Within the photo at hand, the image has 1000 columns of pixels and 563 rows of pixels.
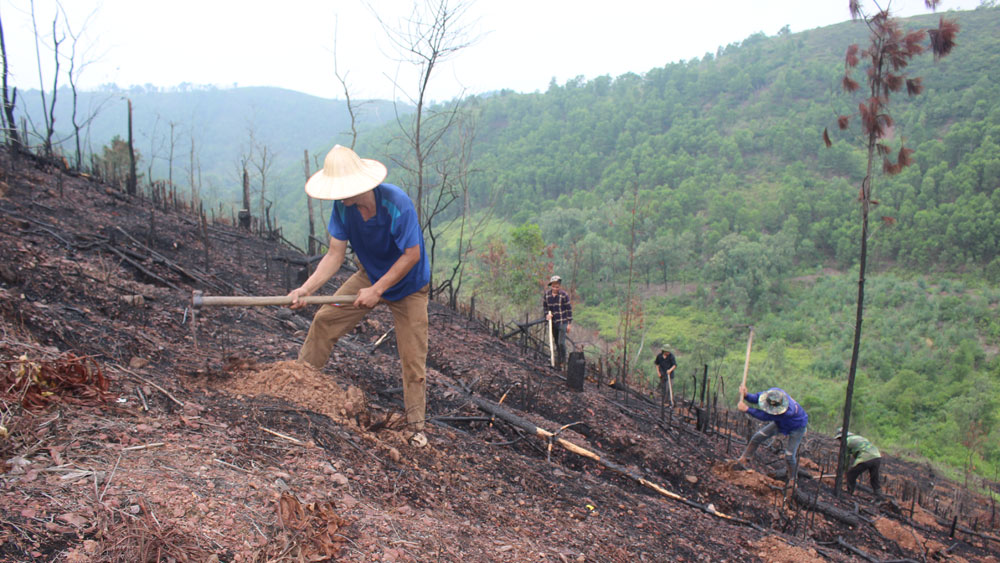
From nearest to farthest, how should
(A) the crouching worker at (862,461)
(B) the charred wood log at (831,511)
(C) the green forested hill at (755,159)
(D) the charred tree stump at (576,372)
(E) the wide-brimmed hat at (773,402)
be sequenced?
(B) the charred wood log at (831,511), (E) the wide-brimmed hat at (773,402), (D) the charred tree stump at (576,372), (A) the crouching worker at (862,461), (C) the green forested hill at (755,159)

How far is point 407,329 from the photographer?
3508mm

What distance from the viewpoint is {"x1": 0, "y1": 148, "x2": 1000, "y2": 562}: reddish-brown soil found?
1925mm

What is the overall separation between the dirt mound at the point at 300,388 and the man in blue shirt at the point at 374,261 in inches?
8.0

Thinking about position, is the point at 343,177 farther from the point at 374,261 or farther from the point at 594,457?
the point at 594,457

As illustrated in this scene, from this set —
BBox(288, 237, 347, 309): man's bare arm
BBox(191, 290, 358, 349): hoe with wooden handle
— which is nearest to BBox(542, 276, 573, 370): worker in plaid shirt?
BBox(288, 237, 347, 309): man's bare arm

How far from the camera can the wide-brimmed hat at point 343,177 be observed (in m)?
3.11

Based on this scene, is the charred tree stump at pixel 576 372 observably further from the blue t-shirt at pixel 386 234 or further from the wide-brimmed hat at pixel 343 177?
the wide-brimmed hat at pixel 343 177

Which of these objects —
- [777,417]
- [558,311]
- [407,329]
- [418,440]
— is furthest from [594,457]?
[558,311]

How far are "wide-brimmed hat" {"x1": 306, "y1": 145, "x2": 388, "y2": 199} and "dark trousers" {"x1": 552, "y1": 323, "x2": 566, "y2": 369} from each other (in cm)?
548

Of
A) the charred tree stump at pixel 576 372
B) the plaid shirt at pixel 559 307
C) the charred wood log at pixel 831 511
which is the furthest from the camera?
the plaid shirt at pixel 559 307

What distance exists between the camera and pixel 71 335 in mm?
3445

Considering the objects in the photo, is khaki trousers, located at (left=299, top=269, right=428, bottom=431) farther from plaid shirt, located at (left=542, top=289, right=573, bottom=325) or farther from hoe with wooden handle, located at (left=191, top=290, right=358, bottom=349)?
plaid shirt, located at (left=542, top=289, right=573, bottom=325)

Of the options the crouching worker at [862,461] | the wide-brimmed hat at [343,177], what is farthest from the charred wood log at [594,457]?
the crouching worker at [862,461]

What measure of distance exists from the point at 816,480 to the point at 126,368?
735cm
